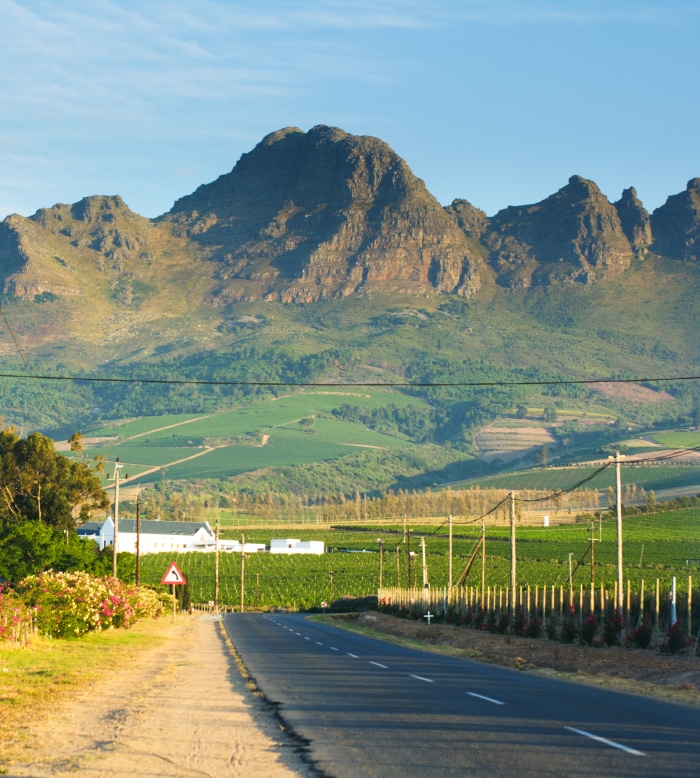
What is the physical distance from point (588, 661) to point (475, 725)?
14.3 metres

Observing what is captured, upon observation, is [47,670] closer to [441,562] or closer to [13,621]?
[13,621]

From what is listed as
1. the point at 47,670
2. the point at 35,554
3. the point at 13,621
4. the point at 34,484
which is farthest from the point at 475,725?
the point at 34,484

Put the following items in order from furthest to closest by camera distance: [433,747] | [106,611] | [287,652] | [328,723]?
1. [106,611]
2. [287,652]
3. [328,723]
4. [433,747]

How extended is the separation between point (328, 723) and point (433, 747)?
8.82 ft

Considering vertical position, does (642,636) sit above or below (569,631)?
above

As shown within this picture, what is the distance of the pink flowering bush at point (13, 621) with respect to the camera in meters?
27.7

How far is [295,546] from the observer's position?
16550cm

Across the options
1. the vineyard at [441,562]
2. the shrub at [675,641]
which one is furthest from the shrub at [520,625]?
the vineyard at [441,562]

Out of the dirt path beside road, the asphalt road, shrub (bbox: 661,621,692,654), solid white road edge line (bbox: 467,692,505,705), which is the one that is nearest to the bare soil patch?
shrub (bbox: 661,621,692,654)

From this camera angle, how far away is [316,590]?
112188 millimetres

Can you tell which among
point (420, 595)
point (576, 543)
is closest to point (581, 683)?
point (420, 595)

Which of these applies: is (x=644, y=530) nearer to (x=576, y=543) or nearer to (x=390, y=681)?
(x=576, y=543)

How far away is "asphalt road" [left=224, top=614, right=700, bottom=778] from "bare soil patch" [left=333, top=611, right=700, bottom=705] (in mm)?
1240

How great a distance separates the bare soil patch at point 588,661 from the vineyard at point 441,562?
37976 mm
